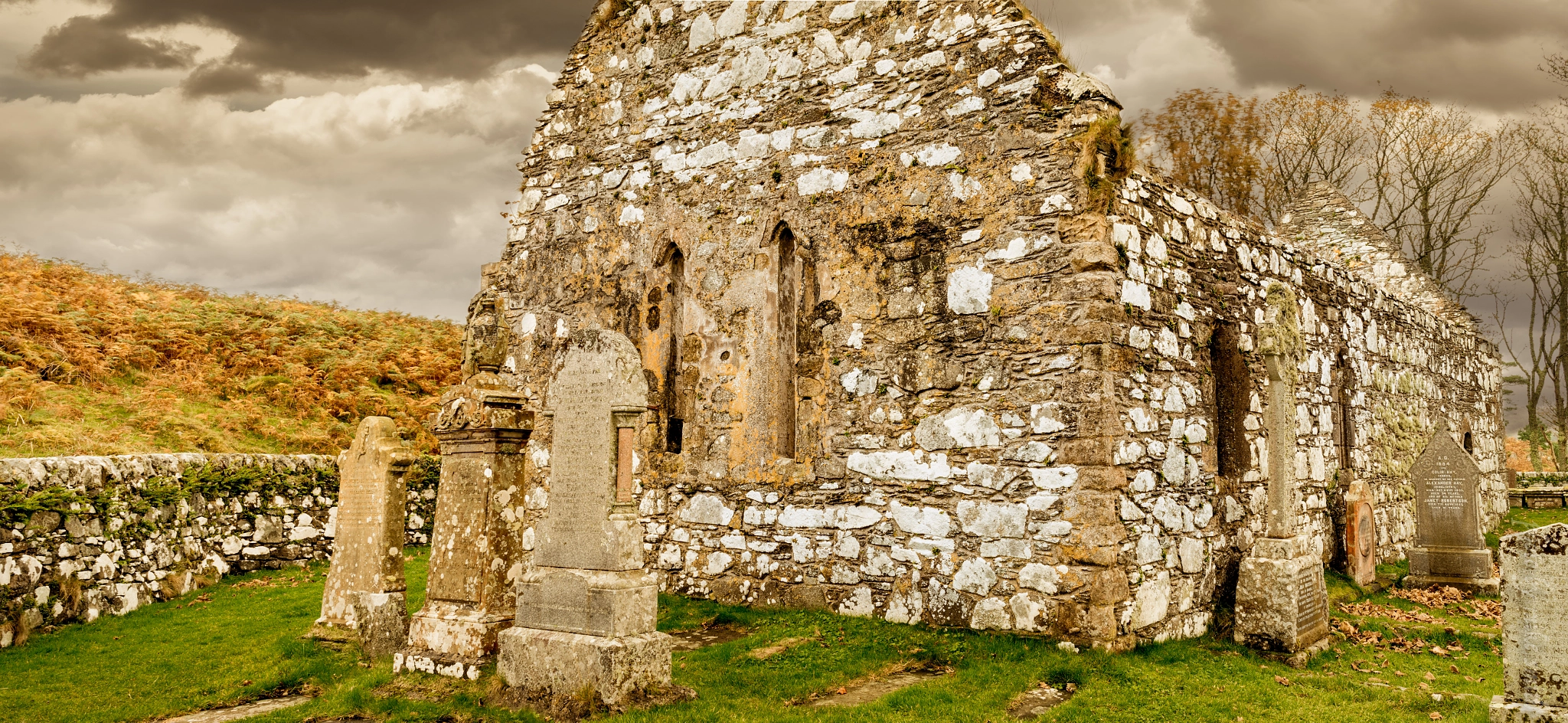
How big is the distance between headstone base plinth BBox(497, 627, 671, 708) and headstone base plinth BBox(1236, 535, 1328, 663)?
18.0 feet

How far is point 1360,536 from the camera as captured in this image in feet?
40.6

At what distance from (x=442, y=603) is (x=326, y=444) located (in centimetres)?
906

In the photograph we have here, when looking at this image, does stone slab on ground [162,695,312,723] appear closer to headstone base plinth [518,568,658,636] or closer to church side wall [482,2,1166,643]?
headstone base plinth [518,568,658,636]

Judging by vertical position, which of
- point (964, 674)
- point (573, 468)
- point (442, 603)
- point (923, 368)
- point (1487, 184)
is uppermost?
point (1487, 184)

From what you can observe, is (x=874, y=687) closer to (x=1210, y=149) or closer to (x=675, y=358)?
(x=675, y=358)

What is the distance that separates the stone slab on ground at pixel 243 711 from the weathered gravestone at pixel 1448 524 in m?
13.4

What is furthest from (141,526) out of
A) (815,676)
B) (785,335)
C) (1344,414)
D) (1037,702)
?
(1344,414)

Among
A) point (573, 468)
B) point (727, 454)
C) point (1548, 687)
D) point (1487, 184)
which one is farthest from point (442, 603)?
point (1487, 184)

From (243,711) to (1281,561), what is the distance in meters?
8.68

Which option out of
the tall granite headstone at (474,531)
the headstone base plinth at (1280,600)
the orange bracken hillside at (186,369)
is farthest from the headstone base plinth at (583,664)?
the orange bracken hillside at (186,369)

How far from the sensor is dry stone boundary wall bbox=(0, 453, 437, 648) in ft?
29.2

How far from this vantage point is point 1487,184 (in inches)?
1289

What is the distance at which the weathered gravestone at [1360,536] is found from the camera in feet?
40.0

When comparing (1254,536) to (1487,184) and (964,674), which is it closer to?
(964,674)
